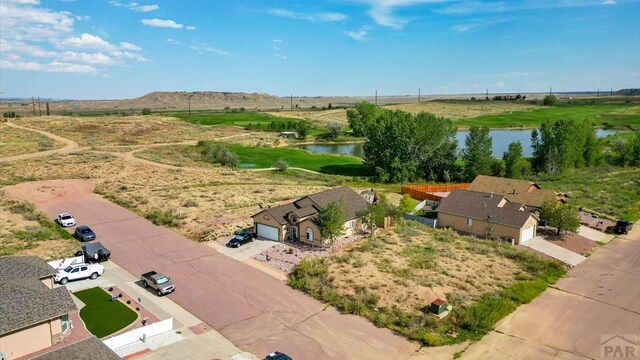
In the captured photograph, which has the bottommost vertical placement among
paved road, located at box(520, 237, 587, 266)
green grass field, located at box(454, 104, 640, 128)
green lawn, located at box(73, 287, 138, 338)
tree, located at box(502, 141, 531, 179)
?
paved road, located at box(520, 237, 587, 266)

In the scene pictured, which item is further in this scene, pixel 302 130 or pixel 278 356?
pixel 302 130

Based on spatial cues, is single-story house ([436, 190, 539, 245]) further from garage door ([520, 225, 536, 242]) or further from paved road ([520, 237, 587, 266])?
paved road ([520, 237, 587, 266])

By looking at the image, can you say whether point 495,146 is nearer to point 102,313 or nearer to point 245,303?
point 245,303

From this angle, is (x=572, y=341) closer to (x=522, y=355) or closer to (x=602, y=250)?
(x=522, y=355)

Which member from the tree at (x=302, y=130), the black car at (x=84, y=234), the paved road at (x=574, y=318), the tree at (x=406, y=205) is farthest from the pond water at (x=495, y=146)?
the black car at (x=84, y=234)

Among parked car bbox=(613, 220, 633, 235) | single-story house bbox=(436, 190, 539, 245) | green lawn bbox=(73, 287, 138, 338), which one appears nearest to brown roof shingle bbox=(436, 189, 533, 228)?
single-story house bbox=(436, 190, 539, 245)

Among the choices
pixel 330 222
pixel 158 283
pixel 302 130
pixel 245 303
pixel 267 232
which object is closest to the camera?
pixel 245 303

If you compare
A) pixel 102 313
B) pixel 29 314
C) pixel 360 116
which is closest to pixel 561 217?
pixel 102 313
